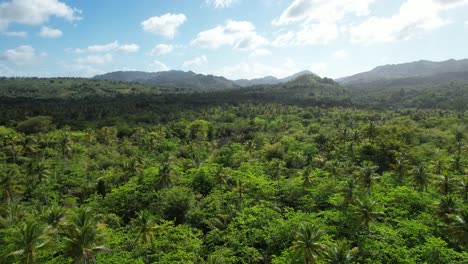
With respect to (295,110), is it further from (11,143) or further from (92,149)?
(11,143)

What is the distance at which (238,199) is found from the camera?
69.2m

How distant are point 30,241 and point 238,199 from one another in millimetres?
39996

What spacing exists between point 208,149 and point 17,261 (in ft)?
293

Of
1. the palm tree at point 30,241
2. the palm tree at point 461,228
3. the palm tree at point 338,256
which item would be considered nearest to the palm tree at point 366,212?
the palm tree at point 461,228

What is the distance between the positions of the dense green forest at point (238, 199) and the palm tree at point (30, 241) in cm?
14

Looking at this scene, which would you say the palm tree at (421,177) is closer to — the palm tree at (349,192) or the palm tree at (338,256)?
the palm tree at (349,192)

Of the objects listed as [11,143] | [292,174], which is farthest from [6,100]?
[292,174]

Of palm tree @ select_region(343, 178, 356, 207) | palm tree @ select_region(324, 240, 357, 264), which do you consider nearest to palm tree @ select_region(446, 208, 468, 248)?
palm tree @ select_region(343, 178, 356, 207)

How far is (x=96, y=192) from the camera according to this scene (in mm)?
78500

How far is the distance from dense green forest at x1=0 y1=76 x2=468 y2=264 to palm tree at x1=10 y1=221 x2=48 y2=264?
14 centimetres

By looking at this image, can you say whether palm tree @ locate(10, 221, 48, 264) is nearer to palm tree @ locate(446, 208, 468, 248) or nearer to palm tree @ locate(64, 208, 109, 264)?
palm tree @ locate(64, 208, 109, 264)

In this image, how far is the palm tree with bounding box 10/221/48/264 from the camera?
121ft

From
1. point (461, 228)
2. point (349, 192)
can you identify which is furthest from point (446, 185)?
point (461, 228)

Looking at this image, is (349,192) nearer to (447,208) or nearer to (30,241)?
(447,208)
